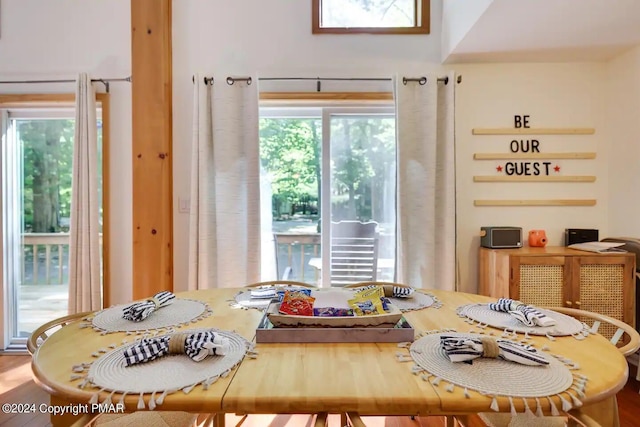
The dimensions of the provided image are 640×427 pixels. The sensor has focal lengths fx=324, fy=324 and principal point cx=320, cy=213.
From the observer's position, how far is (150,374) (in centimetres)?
79

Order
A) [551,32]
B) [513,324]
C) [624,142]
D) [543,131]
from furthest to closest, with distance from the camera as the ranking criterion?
[543,131] → [624,142] → [551,32] → [513,324]

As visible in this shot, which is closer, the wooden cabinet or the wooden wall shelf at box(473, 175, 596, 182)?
the wooden cabinet

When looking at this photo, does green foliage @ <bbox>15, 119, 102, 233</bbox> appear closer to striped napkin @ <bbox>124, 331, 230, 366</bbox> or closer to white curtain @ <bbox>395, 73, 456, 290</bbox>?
striped napkin @ <bbox>124, 331, 230, 366</bbox>

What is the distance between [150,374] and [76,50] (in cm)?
268

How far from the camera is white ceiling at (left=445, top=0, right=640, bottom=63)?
172 centimetres

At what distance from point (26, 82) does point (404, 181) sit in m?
2.86

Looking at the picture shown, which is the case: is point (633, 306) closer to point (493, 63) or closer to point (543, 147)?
point (543, 147)

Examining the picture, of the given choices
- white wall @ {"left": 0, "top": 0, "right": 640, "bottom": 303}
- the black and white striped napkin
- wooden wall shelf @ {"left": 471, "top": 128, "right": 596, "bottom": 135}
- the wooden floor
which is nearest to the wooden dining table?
the black and white striped napkin

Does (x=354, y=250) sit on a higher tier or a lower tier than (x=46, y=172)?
lower

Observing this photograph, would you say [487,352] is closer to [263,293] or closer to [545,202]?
[263,293]

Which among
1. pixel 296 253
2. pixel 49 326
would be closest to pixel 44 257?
pixel 49 326

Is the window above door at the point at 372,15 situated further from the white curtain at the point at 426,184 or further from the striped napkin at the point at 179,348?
the striped napkin at the point at 179,348

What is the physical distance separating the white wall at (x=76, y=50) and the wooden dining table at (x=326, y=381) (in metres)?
1.77

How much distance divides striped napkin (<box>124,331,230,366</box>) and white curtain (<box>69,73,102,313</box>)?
1787mm
